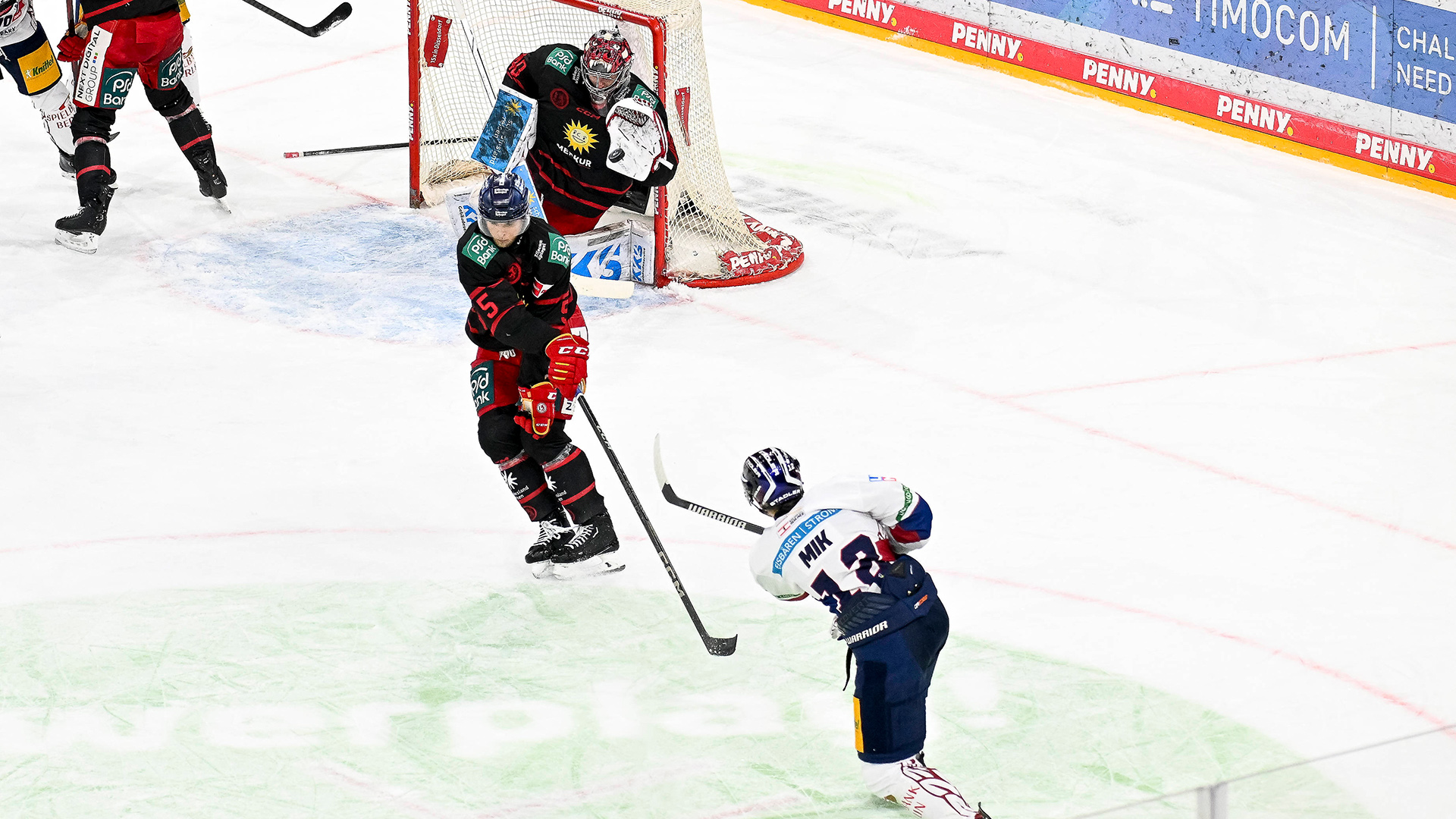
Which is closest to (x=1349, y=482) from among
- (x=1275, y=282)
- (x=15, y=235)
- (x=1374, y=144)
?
(x=1275, y=282)

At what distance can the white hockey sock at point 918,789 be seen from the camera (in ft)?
11.6

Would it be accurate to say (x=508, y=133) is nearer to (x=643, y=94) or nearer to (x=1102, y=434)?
(x=643, y=94)

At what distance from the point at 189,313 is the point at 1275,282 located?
14.6ft

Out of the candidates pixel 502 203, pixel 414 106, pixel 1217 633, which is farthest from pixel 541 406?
pixel 414 106

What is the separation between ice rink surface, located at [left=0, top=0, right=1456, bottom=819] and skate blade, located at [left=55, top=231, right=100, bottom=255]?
54 millimetres

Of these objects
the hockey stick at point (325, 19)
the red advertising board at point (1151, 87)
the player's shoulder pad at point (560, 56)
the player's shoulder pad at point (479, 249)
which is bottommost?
the red advertising board at point (1151, 87)

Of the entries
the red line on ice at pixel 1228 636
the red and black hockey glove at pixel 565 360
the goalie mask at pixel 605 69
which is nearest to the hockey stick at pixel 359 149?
the goalie mask at pixel 605 69

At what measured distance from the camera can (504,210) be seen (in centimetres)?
434

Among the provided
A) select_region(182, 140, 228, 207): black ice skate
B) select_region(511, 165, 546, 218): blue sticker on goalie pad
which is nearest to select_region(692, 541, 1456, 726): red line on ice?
select_region(511, 165, 546, 218): blue sticker on goalie pad

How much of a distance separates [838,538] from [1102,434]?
7.81 feet

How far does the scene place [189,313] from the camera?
21.4 feet

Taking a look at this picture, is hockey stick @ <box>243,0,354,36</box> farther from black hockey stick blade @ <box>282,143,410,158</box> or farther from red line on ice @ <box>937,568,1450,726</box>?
red line on ice @ <box>937,568,1450,726</box>

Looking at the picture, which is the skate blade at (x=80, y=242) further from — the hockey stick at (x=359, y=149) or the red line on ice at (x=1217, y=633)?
the red line on ice at (x=1217, y=633)

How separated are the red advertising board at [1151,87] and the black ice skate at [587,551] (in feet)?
16.9
